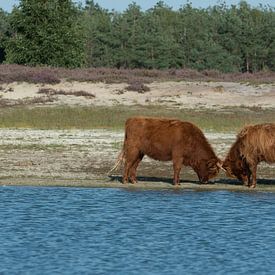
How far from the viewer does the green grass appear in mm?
28781

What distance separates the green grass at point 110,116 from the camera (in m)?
28.8

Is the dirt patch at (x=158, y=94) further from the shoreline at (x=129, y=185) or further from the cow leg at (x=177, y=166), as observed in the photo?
the cow leg at (x=177, y=166)

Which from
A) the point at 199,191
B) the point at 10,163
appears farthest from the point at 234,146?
the point at 10,163

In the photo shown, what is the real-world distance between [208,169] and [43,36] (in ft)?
101

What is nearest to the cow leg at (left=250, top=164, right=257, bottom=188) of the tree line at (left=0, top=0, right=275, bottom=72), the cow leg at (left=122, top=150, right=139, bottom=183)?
the cow leg at (left=122, top=150, right=139, bottom=183)

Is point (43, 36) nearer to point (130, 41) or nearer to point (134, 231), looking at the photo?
point (130, 41)

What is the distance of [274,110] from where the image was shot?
31812 mm

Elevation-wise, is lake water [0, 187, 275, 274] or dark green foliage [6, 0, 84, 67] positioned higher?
dark green foliage [6, 0, 84, 67]

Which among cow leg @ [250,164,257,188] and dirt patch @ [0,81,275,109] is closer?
cow leg @ [250,164,257,188]

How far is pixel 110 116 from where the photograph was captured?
1206 inches

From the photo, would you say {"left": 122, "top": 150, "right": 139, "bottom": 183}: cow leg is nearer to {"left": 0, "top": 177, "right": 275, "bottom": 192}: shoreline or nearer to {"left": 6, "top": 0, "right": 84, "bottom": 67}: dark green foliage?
{"left": 0, "top": 177, "right": 275, "bottom": 192}: shoreline

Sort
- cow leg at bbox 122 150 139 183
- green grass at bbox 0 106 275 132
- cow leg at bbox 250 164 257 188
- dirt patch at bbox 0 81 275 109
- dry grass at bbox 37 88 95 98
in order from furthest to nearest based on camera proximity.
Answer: dry grass at bbox 37 88 95 98
dirt patch at bbox 0 81 275 109
green grass at bbox 0 106 275 132
cow leg at bbox 122 150 139 183
cow leg at bbox 250 164 257 188

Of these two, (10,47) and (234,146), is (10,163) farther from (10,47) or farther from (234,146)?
(10,47)

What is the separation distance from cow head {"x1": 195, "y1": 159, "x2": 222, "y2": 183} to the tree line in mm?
30143
